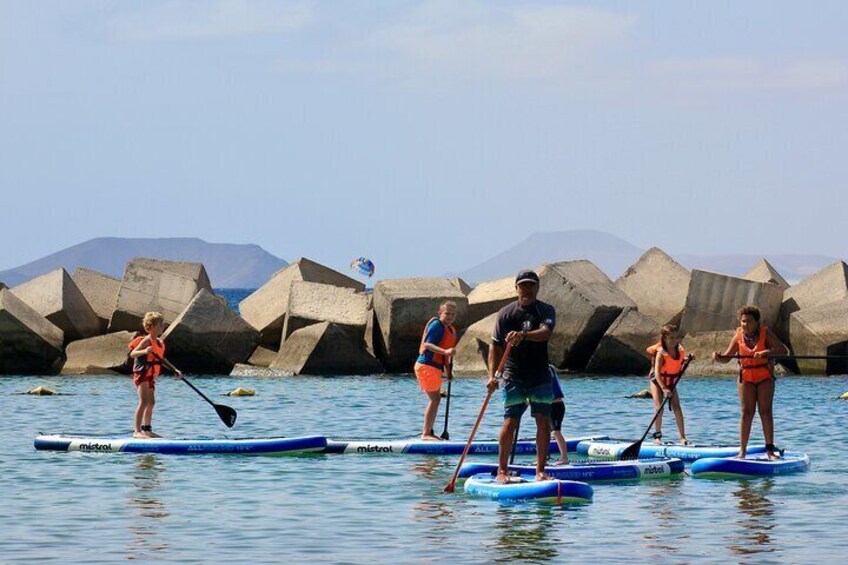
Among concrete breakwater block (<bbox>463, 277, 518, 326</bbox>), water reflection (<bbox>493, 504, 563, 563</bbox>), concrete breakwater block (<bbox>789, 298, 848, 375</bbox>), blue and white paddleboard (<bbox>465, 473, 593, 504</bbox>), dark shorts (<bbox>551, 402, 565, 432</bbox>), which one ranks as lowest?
water reflection (<bbox>493, 504, 563, 563</bbox>)

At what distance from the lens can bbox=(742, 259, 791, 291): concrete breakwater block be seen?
3875cm

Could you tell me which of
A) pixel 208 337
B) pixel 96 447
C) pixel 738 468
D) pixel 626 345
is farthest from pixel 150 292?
pixel 738 468

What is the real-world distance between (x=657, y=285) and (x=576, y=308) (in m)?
4.00

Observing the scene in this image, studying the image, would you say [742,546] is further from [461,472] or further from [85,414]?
[85,414]

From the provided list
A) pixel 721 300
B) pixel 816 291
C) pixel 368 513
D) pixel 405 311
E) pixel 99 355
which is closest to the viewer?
pixel 368 513

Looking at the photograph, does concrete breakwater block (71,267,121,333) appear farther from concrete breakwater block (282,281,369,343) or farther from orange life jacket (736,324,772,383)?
orange life jacket (736,324,772,383)

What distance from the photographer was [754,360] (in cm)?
1547

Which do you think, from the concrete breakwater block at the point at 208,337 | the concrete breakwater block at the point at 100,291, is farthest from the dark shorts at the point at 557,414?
the concrete breakwater block at the point at 100,291

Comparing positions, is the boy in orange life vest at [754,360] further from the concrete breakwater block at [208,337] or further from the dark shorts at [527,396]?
the concrete breakwater block at [208,337]

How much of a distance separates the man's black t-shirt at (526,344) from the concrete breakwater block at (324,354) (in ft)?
66.7

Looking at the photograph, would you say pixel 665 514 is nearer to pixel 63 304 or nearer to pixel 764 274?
pixel 63 304

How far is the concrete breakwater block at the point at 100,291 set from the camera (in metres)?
37.4

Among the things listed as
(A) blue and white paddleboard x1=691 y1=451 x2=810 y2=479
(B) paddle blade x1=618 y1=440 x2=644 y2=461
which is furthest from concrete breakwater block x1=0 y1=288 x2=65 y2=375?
(A) blue and white paddleboard x1=691 y1=451 x2=810 y2=479

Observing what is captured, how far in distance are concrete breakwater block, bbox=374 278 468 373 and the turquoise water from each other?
1062 cm
